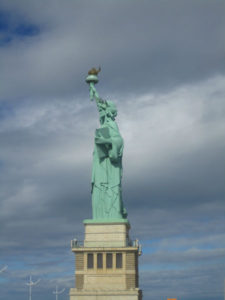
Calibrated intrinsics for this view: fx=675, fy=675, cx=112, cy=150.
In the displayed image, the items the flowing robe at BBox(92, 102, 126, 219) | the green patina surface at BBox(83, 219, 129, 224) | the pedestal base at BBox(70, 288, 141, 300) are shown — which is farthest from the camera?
the flowing robe at BBox(92, 102, 126, 219)

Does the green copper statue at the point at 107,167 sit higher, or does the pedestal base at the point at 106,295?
the green copper statue at the point at 107,167

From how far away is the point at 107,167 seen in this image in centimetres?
6950

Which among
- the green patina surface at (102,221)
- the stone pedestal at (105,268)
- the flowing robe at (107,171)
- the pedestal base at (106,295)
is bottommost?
the pedestal base at (106,295)

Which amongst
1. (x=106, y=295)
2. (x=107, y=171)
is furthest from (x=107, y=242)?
(x=107, y=171)

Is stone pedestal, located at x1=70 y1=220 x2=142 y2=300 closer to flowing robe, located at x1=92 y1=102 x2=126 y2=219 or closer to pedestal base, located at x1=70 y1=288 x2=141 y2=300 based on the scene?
pedestal base, located at x1=70 y1=288 x2=141 y2=300

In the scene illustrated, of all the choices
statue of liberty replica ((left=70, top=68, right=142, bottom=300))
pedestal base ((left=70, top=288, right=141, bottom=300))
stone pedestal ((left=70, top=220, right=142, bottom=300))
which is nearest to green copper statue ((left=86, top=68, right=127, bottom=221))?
statue of liberty replica ((left=70, top=68, right=142, bottom=300))

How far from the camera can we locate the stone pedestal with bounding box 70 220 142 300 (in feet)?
213

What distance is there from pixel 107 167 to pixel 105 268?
34.3 feet

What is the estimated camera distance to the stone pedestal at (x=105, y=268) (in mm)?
64938

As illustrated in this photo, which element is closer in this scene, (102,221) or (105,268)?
(105,268)

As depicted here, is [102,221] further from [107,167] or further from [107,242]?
[107,167]

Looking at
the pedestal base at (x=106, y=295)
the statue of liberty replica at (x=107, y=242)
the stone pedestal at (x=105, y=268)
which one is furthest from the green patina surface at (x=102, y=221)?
the pedestal base at (x=106, y=295)

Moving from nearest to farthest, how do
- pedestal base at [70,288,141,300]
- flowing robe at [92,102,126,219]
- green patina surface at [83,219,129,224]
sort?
pedestal base at [70,288,141,300] → green patina surface at [83,219,129,224] → flowing robe at [92,102,126,219]

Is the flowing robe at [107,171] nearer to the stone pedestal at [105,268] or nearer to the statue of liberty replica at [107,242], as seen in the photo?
the statue of liberty replica at [107,242]
